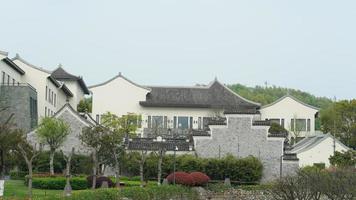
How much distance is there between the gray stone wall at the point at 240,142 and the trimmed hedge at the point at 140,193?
915 cm

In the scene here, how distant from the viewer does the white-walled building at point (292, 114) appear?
7100cm

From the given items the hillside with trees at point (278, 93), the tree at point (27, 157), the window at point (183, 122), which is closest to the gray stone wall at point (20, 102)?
the tree at point (27, 157)

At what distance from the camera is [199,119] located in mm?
68750

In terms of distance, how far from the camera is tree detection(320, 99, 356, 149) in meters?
67.1

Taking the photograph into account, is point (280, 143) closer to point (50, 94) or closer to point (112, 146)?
point (112, 146)

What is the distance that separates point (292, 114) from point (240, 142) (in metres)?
25.6

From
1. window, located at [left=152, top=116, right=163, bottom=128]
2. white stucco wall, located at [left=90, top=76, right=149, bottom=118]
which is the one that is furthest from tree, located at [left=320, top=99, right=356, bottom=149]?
white stucco wall, located at [left=90, top=76, right=149, bottom=118]

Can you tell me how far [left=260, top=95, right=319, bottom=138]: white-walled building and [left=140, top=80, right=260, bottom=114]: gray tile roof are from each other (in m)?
2.89

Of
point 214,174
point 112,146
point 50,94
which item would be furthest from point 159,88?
point 112,146

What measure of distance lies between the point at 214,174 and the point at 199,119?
24.9 metres

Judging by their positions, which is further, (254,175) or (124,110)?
(124,110)

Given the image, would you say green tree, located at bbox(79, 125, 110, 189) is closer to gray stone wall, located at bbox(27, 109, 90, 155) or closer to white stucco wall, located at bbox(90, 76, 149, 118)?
gray stone wall, located at bbox(27, 109, 90, 155)

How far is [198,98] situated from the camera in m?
69.4

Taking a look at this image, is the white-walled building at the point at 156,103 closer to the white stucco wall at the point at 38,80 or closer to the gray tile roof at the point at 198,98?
the gray tile roof at the point at 198,98
